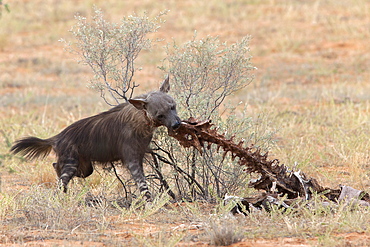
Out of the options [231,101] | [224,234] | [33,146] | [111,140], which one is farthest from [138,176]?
[231,101]

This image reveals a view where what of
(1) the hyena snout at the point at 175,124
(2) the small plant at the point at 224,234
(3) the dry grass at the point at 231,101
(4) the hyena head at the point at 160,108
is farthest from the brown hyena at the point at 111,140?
(2) the small plant at the point at 224,234

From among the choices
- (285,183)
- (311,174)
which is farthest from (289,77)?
(285,183)

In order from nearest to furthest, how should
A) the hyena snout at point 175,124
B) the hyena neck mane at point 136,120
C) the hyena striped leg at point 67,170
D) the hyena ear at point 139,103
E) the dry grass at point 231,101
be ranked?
the dry grass at point 231,101 < the hyena snout at point 175,124 < the hyena ear at point 139,103 < the hyena neck mane at point 136,120 < the hyena striped leg at point 67,170

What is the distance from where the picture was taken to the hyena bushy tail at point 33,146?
6586mm

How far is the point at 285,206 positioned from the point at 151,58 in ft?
46.8

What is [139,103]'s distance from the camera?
5.50 meters

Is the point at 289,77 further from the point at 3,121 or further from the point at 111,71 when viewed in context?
the point at 111,71

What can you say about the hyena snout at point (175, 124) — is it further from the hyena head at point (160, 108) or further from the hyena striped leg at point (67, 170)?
the hyena striped leg at point (67, 170)

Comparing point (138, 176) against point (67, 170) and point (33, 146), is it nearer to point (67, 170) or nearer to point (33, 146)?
point (67, 170)

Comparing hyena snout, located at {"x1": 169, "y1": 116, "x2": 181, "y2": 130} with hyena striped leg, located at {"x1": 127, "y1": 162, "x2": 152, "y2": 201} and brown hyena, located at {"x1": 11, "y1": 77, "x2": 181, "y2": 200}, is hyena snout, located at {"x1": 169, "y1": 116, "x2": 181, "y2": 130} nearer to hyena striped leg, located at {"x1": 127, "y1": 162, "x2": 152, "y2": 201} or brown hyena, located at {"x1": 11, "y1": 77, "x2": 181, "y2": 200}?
brown hyena, located at {"x1": 11, "y1": 77, "x2": 181, "y2": 200}

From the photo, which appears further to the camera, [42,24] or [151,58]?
[42,24]

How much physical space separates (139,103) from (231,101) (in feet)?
6.87

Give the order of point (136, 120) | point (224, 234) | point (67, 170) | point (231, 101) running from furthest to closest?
point (231, 101) < point (67, 170) < point (136, 120) < point (224, 234)

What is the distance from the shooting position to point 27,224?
5137mm
